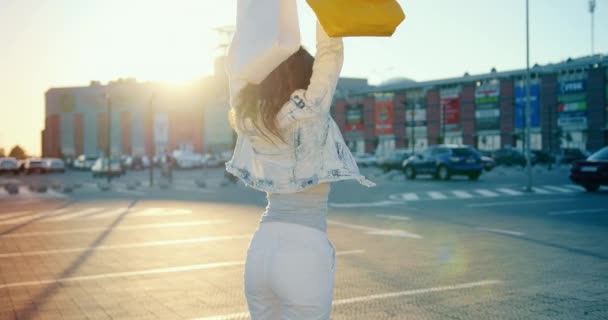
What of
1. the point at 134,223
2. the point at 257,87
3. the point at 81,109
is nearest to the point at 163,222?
the point at 134,223

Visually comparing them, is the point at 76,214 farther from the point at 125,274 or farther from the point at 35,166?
the point at 35,166

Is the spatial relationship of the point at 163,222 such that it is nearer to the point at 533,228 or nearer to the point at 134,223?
the point at 134,223

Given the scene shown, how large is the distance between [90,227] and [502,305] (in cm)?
870

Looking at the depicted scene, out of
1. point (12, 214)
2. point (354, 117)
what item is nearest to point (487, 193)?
point (12, 214)

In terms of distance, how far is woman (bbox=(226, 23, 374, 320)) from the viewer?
2.09 meters

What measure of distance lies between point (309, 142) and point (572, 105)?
63905 mm

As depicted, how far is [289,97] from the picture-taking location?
2.18m

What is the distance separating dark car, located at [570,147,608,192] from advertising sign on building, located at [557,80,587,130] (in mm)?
43931

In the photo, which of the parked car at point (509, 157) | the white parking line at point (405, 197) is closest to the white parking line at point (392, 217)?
the white parking line at point (405, 197)

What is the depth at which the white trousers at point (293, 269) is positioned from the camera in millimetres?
2068

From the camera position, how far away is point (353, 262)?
7727 millimetres

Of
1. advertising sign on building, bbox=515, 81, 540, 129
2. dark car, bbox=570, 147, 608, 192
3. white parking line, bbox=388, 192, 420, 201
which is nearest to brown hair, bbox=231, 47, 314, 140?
white parking line, bbox=388, 192, 420, 201

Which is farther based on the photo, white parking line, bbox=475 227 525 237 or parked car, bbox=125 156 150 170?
parked car, bbox=125 156 150 170

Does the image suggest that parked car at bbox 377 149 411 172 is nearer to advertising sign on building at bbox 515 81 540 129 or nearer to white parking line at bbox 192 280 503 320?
advertising sign on building at bbox 515 81 540 129
